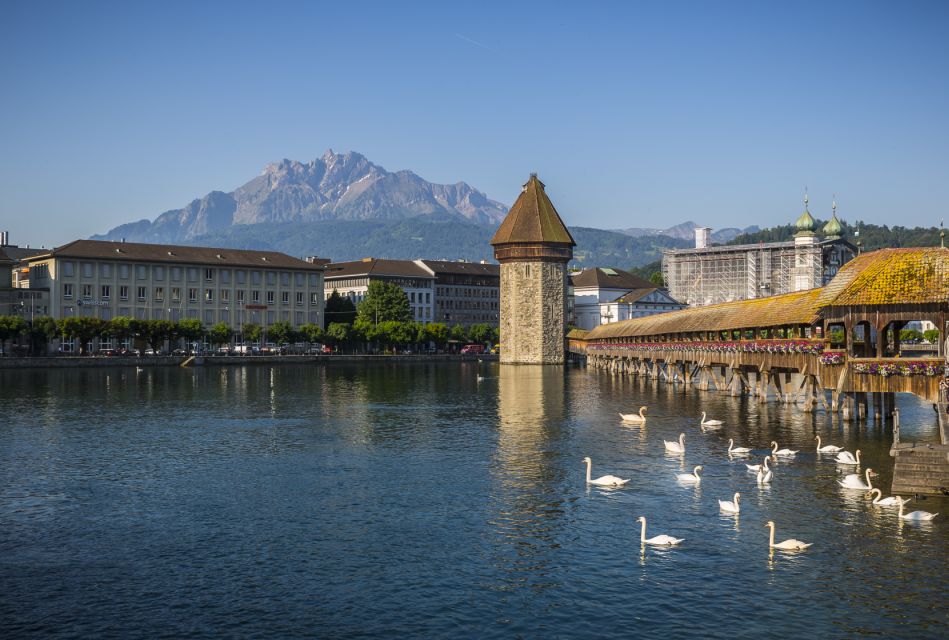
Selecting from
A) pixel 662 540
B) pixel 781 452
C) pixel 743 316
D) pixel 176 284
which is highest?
pixel 176 284

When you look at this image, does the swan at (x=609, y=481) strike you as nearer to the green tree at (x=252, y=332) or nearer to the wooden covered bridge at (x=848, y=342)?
the wooden covered bridge at (x=848, y=342)

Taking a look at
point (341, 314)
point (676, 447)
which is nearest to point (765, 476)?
point (676, 447)

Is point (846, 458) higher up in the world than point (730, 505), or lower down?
higher up

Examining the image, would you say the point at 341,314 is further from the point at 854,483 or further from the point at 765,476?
the point at 854,483

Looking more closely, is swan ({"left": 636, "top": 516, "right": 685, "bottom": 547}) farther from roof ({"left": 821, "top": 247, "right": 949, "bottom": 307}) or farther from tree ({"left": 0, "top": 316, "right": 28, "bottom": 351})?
tree ({"left": 0, "top": 316, "right": 28, "bottom": 351})

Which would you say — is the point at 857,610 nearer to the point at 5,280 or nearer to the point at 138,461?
the point at 138,461

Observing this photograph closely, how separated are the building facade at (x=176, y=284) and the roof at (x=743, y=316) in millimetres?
78487

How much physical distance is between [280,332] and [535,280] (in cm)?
4457

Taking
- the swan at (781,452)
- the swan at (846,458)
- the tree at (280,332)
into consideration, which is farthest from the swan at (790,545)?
the tree at (280,332)

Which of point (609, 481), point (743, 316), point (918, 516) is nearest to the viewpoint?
point (918, 516)

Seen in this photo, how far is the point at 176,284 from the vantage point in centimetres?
16175

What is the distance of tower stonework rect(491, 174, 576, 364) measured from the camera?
166 m

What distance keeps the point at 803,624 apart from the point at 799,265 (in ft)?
611

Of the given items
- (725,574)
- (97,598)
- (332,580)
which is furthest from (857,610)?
(97,598)
